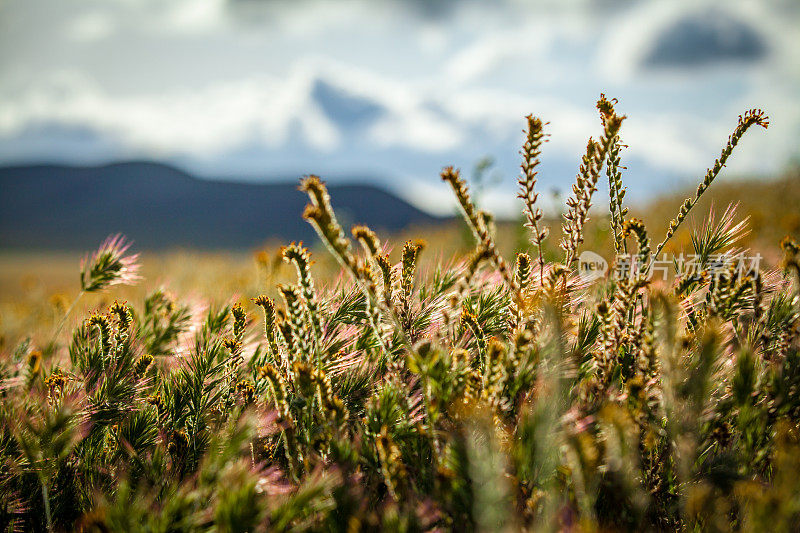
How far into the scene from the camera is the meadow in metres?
0.84

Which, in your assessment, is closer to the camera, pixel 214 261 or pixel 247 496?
pixel 247 496

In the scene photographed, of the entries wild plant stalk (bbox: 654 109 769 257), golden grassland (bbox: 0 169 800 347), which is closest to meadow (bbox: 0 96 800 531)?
wild plant stalk (bbox: 654 109 769 257)

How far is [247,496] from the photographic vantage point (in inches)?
A: 30.0

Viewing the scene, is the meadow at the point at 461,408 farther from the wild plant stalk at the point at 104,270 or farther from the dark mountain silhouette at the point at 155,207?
the dark mountain silhouette at the point at 155,207

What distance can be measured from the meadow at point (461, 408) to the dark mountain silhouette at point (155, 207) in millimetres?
64676

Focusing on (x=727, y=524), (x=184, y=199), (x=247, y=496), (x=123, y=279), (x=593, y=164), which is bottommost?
(x=727, y=524)

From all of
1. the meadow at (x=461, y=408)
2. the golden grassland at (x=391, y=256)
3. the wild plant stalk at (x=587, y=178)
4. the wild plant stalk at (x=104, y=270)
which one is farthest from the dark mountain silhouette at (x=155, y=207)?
the wild plant stalk at (x=587, y=178)

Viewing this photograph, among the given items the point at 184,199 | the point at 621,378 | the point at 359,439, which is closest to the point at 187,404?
the point at 359,439

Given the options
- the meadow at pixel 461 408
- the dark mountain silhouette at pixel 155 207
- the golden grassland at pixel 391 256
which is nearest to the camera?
the meadow at pixel 461 408

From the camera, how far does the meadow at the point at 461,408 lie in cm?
84

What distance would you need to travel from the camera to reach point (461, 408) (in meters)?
0.98

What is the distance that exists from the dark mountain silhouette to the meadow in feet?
212

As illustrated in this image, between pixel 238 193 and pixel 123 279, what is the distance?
3893 inches

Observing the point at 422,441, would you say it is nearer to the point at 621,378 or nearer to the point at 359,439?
the point at 359,439
